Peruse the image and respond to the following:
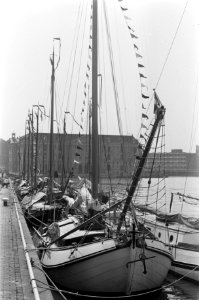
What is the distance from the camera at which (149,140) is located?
1399 centimetres

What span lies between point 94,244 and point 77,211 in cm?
725

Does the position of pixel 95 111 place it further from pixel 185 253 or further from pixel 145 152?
pixel 185 253

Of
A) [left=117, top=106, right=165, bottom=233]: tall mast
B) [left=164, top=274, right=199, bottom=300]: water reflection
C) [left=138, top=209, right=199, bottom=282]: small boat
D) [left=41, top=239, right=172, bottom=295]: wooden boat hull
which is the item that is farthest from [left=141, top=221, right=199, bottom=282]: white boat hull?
[left=117, top=106, right=165, bottom=233]: tall mast

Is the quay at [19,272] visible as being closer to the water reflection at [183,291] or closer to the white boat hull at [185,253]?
the water reflection at [183,291]

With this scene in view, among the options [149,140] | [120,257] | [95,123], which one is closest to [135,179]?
[149,140]

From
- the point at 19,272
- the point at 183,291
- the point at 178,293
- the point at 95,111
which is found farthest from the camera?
the point at 95,111

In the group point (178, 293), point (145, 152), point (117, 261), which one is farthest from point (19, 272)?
Answer: point (178, 293)

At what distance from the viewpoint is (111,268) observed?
559 inches

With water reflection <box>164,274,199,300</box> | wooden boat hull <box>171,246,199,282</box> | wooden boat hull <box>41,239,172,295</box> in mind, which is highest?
wooden boat hull <box>41,239,172,295</box>

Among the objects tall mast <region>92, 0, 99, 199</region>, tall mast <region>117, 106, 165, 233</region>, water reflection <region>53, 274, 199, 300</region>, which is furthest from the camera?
tall mast <region>92, 0, 99, 199</region>

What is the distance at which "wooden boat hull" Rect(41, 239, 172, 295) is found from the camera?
1413cm

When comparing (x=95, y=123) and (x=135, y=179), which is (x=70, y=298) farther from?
(x=95, y=123)

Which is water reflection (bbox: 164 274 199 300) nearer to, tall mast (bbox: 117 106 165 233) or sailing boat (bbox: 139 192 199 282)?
sailing boat (bbox: 139 192 199 282)

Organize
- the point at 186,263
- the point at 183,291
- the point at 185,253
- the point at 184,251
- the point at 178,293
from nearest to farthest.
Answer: the point at 178,293, the point at 183,291, the point at 186,263, the point at 185,253, the point at 184,251
